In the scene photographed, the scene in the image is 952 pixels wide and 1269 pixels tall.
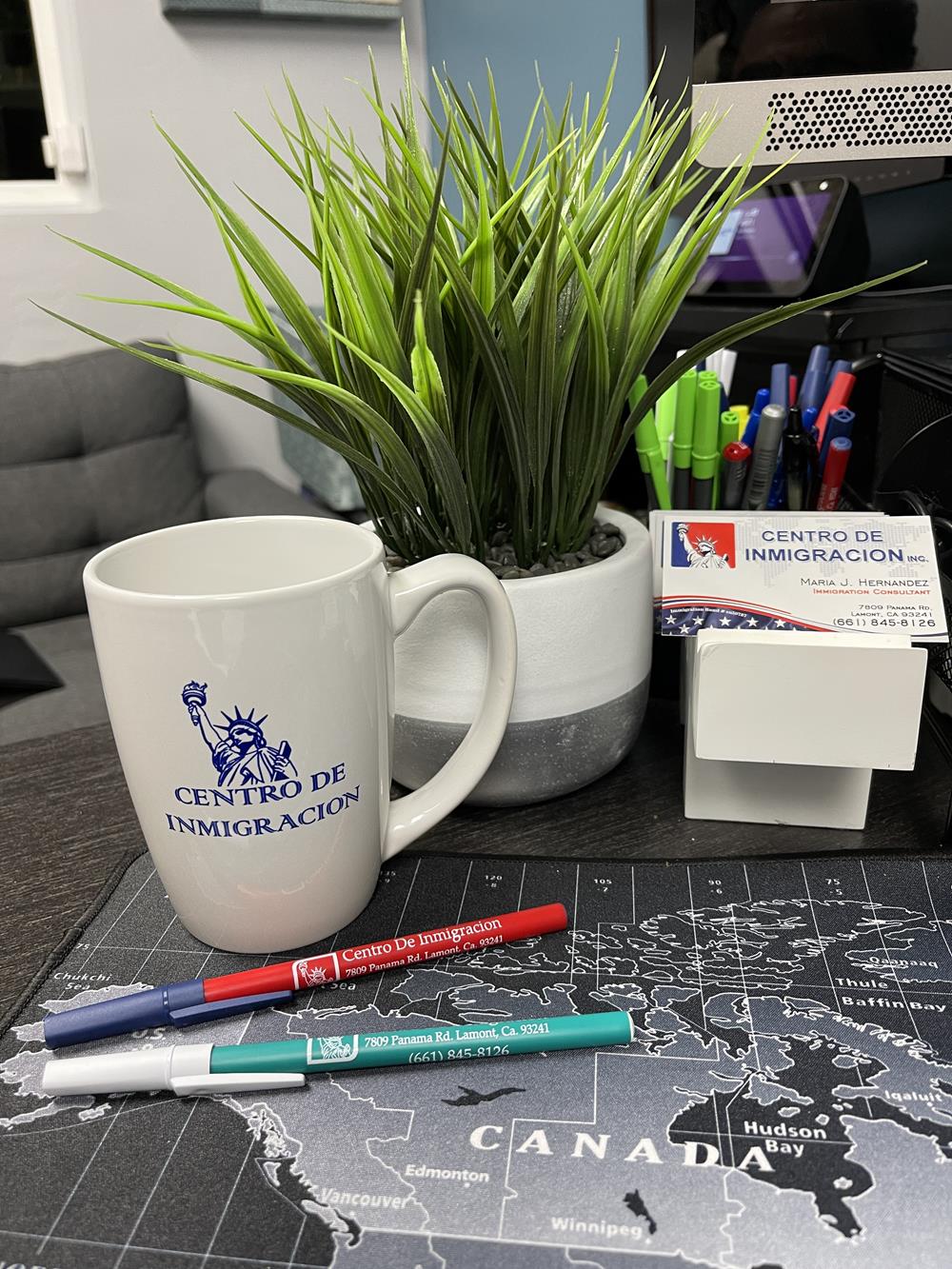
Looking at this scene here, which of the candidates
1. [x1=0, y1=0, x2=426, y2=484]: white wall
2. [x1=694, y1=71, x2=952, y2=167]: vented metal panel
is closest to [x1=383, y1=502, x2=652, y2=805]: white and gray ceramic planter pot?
[x1=694, y1=71, x2=952, y2=167]: vented metal panel

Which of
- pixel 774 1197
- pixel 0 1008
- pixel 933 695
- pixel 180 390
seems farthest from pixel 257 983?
pixel 180 390

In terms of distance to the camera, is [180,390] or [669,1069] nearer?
[669,1069]

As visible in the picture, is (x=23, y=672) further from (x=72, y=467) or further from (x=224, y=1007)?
(x=224, y=1007)

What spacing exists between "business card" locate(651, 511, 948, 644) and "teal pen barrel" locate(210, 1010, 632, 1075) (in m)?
0.20

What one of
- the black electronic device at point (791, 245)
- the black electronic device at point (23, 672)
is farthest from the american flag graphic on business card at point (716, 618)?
the black electronic device at point (23, 672)

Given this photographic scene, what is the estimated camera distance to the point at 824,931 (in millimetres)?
442

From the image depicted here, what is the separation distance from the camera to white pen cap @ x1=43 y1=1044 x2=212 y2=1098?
1.21 feet

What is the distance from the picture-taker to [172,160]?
166 centimetres

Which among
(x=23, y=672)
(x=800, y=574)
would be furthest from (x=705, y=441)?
(x=23, y=672)

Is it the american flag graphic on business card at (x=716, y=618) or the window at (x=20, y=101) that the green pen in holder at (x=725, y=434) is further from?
the window at (x=20, y=101)

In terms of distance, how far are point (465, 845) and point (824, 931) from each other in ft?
0.58

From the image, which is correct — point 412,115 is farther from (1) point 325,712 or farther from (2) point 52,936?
(2) point 52,936

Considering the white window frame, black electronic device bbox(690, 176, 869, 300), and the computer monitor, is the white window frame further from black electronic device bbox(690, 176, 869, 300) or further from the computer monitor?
the computer monitor

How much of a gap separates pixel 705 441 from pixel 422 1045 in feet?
1.27
